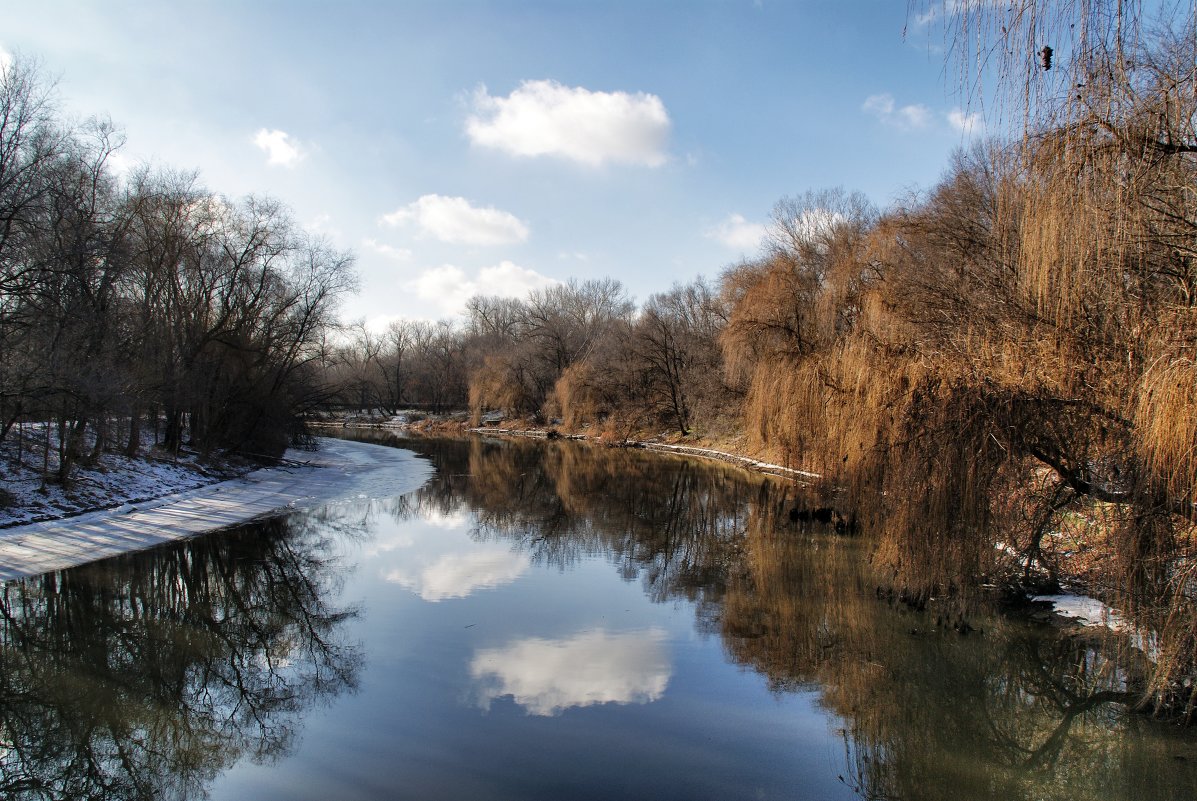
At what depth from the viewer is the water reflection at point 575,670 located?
265 inches

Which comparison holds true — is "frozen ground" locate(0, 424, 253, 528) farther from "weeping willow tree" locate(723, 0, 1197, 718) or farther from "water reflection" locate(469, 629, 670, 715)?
"weeping willow tree" locate(723, 0, 1197, 718)

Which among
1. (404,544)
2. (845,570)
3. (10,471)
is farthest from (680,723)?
(10,471)

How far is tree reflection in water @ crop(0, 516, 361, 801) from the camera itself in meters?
5.34

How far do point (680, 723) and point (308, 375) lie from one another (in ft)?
88.9

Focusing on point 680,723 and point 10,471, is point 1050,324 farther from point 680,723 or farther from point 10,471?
point 10,471

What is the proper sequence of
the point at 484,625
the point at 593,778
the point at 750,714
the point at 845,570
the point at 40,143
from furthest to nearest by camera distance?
the point at 40,143 < the point at 845,570 < the point at 484,625 < the point at 750,714 < the point at 593,778

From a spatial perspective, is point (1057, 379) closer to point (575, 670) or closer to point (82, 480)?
point (575, 670)

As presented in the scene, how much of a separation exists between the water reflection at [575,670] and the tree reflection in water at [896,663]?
1031 millimetres

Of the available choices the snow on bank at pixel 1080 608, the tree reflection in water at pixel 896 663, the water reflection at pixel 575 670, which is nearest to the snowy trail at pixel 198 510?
the tree reflection in water at pixel 896 663

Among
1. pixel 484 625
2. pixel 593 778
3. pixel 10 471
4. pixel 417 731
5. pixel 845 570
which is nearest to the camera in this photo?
pixel 593 778

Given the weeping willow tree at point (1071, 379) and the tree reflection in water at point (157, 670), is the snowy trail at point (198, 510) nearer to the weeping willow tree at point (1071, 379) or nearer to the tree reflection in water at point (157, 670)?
the tree reflection in water at point (157, 670)

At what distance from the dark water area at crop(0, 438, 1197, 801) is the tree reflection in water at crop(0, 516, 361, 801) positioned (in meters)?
0.03

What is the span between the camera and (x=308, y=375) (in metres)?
30.0

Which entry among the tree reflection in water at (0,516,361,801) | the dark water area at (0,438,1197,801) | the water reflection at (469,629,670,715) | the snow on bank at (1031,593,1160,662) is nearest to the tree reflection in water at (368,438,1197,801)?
the dark water area at (0,438,1197,801)
